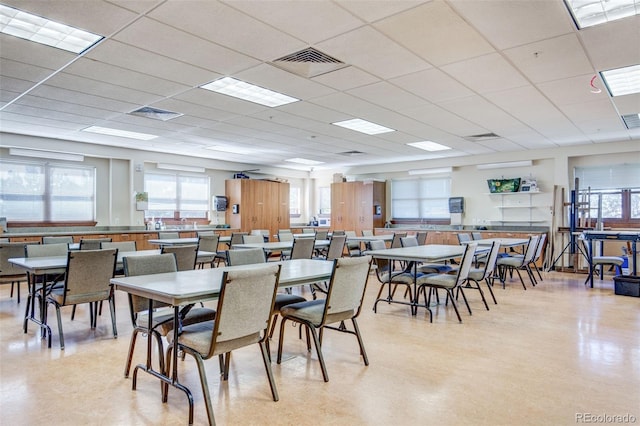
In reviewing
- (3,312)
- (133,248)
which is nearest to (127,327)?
(133,248)

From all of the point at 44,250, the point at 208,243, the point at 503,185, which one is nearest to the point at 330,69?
the point at 208,243

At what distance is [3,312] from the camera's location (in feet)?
16.5

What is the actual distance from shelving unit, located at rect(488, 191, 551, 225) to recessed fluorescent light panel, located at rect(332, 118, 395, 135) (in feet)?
14.1

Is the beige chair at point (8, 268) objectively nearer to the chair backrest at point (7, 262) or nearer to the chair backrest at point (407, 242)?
the chair backrest at point (7, 262)

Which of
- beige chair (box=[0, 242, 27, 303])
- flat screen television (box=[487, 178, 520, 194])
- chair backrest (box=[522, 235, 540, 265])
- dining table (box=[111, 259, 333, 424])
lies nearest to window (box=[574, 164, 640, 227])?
flat screen television (box=[487, 178, 520, 194])

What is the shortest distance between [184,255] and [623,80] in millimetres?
5531

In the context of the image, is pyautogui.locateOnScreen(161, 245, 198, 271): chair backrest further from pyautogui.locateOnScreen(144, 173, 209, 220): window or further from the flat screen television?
the flat screen television

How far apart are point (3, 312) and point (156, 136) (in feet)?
13.4

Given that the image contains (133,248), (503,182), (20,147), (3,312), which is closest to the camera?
(3,312)

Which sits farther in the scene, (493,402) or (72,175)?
(72,175)

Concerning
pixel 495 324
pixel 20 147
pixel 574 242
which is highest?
pixel 20 147

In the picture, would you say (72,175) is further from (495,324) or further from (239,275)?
(495,324)

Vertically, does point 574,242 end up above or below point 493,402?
above

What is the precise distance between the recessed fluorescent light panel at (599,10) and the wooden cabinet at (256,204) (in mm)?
9109
